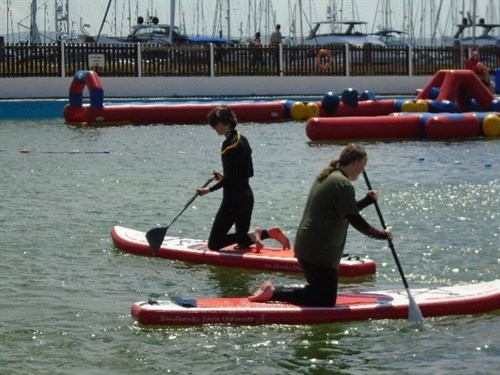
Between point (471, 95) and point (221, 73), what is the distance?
39.1 feet

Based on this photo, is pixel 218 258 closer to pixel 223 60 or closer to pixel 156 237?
pixel 156 237

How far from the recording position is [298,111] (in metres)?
31.6

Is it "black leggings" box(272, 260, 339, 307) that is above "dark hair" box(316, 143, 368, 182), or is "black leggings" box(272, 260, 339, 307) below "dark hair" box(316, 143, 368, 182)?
below

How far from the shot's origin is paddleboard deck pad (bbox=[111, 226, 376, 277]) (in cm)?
1159

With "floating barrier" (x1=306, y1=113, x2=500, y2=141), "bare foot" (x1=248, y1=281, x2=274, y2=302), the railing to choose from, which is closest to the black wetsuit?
"bare foot" (x1=248, y1=281, x2=274, y2=302)

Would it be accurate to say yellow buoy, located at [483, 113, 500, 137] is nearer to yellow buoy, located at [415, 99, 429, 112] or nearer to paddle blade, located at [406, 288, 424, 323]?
yellow buoy, located at [415, 99, 429, 112]

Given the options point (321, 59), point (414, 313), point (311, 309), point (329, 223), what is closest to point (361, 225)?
point (329, 223)

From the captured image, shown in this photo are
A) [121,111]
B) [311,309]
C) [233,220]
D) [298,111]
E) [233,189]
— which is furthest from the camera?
[298,111]

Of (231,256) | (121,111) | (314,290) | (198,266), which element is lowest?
(198,266)

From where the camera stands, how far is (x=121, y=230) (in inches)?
533

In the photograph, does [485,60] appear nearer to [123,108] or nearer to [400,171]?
[123,108]

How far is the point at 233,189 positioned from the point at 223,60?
1117 inches

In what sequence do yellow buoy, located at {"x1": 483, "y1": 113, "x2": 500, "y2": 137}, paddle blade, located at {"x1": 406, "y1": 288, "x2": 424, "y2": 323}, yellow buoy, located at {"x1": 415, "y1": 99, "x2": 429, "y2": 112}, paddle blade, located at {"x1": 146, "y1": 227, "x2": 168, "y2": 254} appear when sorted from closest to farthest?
paddle blade, located at {"x1": 406, "y1": 288, "x2": 424, "y2": 323} → paddle blade, located at {"x1": 146, "y1": 227, "x2": 168, "y2": 254} → yellow buoy, located at {"x1": 483, "y1": 113, "x2": 500, "y2": 137} → yellow buoy, located at {"x1": 415, "y1": 99, "x2": 429, "y2": 112}

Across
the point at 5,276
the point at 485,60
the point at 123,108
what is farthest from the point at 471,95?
the point at 5,276
